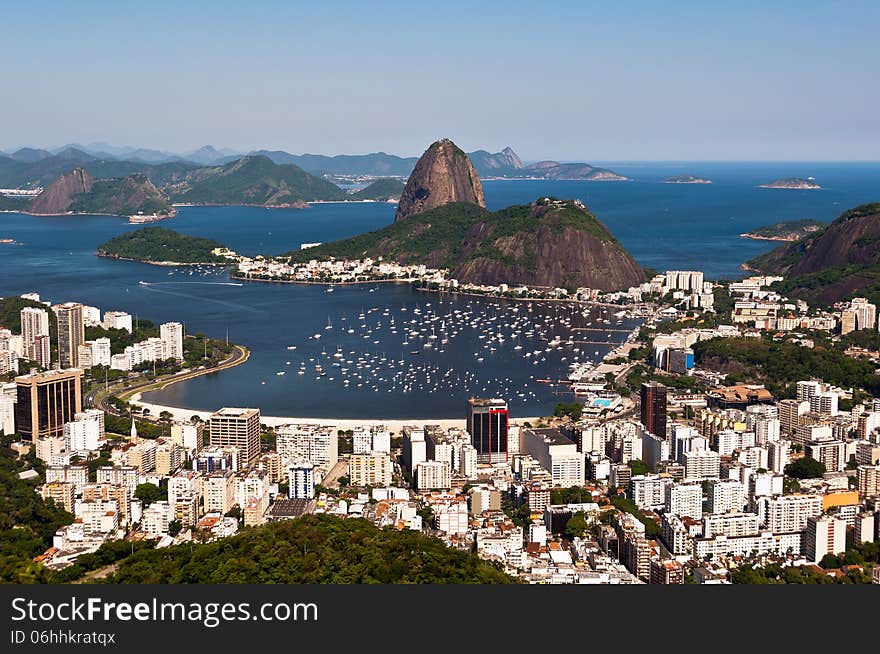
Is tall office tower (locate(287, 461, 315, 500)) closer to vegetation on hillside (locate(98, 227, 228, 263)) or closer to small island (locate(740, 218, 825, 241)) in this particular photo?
vegetation on hillside (locate(98, 227, 228, 263))

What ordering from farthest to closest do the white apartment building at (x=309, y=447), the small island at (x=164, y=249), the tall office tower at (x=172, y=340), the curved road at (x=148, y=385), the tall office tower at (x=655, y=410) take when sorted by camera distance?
1. the small island at (x=164, y=249)
2. the tall office tower at (x=172, y=340)
3. the curved road at (x=148, y=385)
4. the tall office tower at (x=655, y=410)
5. the white apartment building at (x=309, y=447)

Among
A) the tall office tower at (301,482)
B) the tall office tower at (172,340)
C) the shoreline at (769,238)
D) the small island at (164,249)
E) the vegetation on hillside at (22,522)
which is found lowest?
the vegetation on hillside at (22,522)

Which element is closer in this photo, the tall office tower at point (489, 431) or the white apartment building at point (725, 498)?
the white apartment building at point (725, 498)

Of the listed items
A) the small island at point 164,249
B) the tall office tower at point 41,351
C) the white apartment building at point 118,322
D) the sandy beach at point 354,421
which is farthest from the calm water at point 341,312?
the tall office tower at point 41,351

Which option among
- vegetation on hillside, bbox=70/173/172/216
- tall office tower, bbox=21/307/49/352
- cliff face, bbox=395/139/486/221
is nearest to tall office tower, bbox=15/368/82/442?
tall office tower, bbox=21/307/49/352

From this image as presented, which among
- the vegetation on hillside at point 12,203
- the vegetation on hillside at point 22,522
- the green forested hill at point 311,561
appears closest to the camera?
the green forested hill at point 311,561

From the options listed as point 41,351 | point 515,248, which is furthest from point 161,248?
point 41,351

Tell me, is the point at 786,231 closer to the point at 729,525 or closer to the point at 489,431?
the point at 489,431

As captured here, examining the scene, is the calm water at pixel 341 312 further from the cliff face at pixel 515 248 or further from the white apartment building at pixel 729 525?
the white apartment building at pixel 729 525
